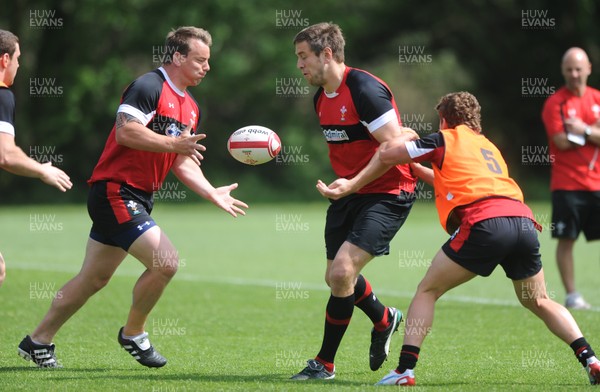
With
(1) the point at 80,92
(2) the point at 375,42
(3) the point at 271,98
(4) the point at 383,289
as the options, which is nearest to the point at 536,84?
(2) the point at 375,42

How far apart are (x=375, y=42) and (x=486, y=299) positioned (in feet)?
99.6

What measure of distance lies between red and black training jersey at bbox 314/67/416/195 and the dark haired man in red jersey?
847 mm

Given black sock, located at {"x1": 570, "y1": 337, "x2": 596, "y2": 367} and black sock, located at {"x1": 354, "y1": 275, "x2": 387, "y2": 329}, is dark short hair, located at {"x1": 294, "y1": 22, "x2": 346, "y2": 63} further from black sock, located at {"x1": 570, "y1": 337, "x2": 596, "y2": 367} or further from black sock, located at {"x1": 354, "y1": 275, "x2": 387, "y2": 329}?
black sock, located at {"x1": 570, "y1": 337, "x2": 596, "y2": 367}

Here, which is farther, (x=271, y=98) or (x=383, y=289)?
(x=271, y=98)

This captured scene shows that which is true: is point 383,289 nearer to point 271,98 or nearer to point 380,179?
point 380,179

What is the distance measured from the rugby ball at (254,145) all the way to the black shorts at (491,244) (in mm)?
1868

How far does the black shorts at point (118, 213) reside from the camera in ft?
22.3

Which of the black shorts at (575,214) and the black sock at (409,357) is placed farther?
the black shorts at (575,214)

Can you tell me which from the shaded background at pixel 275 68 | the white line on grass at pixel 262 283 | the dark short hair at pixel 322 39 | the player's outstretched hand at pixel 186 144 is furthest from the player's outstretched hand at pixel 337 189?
the shaded background at pixel 275 68

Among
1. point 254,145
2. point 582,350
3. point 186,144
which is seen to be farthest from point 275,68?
point 582,350

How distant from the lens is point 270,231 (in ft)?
72.1

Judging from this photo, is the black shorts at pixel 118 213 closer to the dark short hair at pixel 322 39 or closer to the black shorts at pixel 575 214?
the dark short hair at pixel 322 39

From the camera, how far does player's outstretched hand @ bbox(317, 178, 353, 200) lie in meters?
6.39

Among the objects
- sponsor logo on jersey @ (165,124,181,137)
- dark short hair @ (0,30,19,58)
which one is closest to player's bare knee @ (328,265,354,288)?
sponsor logo on jersey @ (165,124,181,137)
